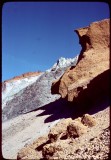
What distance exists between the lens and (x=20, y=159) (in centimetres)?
1305

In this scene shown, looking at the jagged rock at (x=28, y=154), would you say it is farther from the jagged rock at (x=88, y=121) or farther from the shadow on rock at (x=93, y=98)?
the shadow on rock at (x=93, y=98)

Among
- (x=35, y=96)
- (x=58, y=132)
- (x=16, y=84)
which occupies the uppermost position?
(x=16, y=84)

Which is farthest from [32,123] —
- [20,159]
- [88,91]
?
[20,159]

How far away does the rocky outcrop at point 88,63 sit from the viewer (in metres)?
20.3

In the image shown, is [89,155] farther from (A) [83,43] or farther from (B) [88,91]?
(A) [83,43]

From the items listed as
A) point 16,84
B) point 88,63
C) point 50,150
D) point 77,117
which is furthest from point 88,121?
point 16,84

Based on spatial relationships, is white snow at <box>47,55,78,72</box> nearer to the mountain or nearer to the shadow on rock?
the mountain

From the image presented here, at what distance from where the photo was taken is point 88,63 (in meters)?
21.7

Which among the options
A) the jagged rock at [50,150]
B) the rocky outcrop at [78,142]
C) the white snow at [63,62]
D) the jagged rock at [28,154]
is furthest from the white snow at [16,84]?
the jagged rock at [50,150]

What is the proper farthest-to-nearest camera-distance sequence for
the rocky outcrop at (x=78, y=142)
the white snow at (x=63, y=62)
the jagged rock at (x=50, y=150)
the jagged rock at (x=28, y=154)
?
the white snow at (x=63, y=62), the jagged rock at (x=28, y=154), the jagged rock at (x=50, y=150), the rocky outcrop at (x=78, y=142)

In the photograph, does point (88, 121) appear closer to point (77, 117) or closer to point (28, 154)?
point (28, 154)

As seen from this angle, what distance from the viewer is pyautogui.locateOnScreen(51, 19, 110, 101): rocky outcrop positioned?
2030cm

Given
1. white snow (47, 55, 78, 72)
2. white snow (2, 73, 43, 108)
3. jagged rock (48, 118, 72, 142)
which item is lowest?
jagged rock (48, 118, 72, 142)

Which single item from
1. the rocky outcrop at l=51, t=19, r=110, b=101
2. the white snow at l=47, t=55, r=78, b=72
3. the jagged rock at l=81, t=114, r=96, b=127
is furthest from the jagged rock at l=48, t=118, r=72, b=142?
the white snow at l=47, t=55, r=78, b=72
